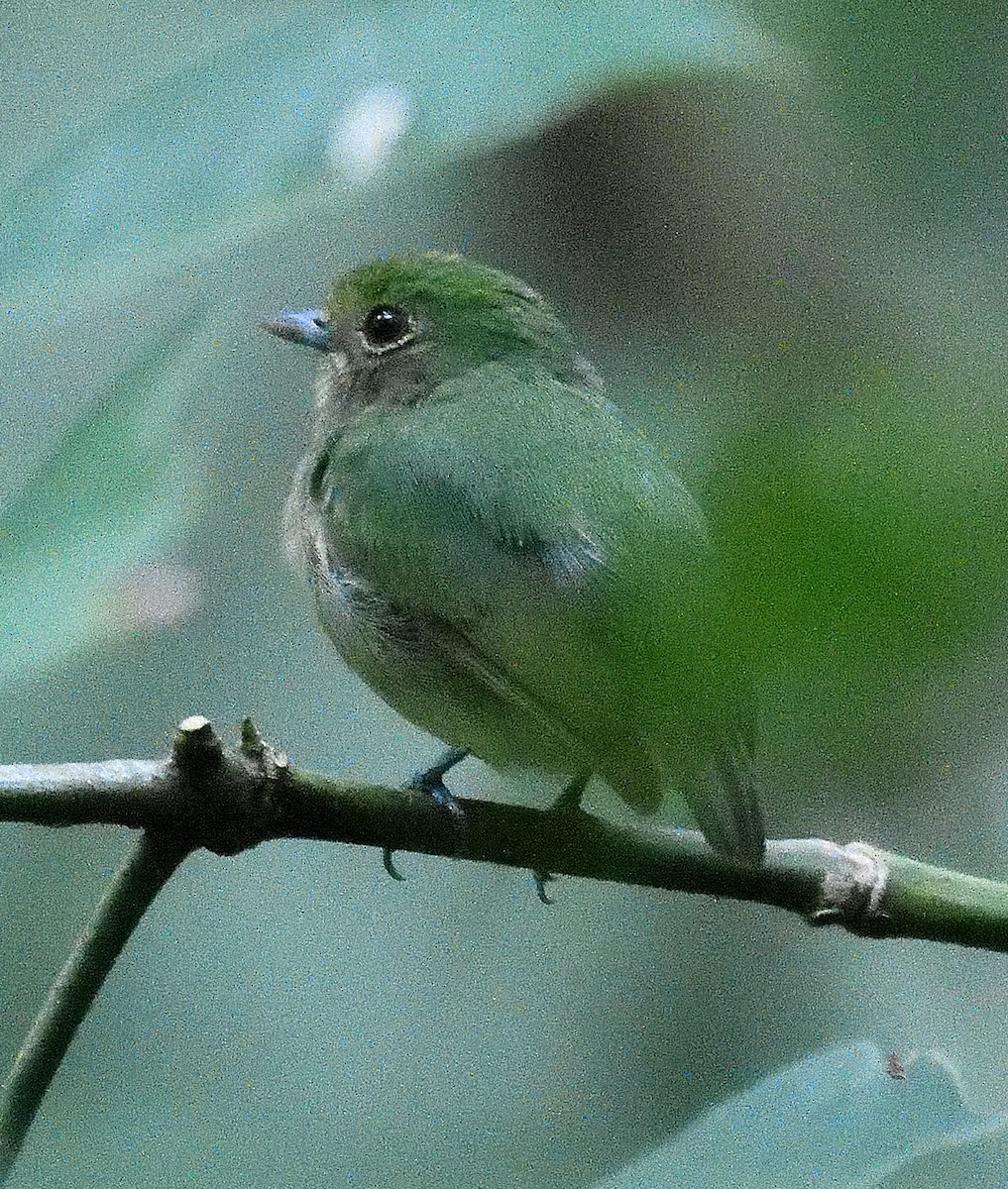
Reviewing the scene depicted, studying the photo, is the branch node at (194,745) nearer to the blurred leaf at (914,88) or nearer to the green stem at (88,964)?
the green stem at (88,964)

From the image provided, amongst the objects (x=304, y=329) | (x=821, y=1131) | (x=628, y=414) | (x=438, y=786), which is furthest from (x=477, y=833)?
(x=304, y=329)

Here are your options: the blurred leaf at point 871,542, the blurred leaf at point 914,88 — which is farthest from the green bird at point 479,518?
the blurred leaf at point 871,542

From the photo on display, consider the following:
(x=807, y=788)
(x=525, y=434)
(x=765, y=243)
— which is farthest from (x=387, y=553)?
(x=807, y=788)

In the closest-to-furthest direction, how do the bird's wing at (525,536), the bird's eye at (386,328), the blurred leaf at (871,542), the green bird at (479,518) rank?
1. the blurred leaf at (871,542)
2. the bird's wing at (525,536)
3. the green bird at (479,518)
4. the bird's eye at (386,328)

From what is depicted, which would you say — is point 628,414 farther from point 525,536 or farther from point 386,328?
point 386,328

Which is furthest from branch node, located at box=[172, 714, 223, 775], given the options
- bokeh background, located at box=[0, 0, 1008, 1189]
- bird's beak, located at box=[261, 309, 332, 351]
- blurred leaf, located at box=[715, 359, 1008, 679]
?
bird's beak, located at box=[261, 309, 332, 351]

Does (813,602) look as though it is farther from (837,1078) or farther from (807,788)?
(837,1078)

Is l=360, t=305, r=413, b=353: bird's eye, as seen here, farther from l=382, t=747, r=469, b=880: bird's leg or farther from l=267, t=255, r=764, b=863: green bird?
l=382, t=747, r=469, b=880: bird's leg
